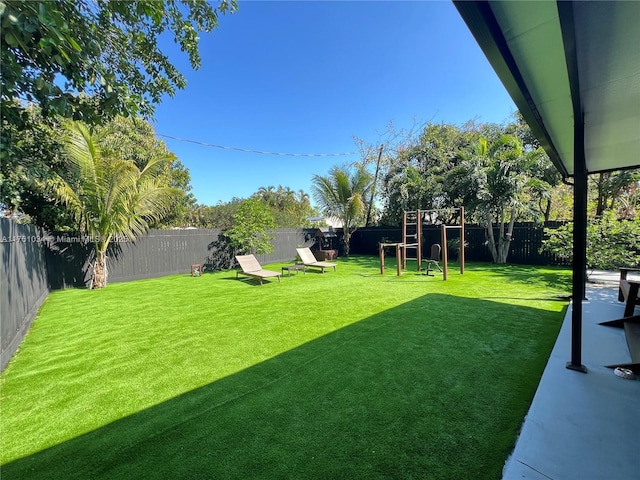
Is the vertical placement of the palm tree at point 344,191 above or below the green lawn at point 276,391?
above

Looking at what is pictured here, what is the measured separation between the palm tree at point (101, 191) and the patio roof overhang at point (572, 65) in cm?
819

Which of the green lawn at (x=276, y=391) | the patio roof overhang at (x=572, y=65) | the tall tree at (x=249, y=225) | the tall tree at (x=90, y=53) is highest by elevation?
the tall tree at (x=90, y=53)

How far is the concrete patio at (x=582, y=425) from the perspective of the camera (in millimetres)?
1660

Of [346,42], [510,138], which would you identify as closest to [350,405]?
[510,138]

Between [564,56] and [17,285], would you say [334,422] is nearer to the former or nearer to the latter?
[564,56]

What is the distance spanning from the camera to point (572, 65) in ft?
6.12

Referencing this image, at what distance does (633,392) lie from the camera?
247cm

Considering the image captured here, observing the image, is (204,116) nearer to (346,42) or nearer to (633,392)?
(346,42)

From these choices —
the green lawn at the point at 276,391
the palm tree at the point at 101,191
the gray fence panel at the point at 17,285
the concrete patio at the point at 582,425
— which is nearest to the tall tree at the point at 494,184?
the green lawn at the point at 276,391

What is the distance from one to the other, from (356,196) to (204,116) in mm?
9791

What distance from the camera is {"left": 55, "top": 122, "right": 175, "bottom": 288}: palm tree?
6.93 m

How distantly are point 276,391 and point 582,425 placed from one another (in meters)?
2.34

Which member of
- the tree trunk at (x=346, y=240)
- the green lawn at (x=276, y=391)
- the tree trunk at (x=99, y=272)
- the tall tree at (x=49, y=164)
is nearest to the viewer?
the green lawn at (x=276, y=391)

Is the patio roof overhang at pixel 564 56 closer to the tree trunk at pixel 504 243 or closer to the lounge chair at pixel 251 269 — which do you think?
the lounge chair at pixel 251 269
